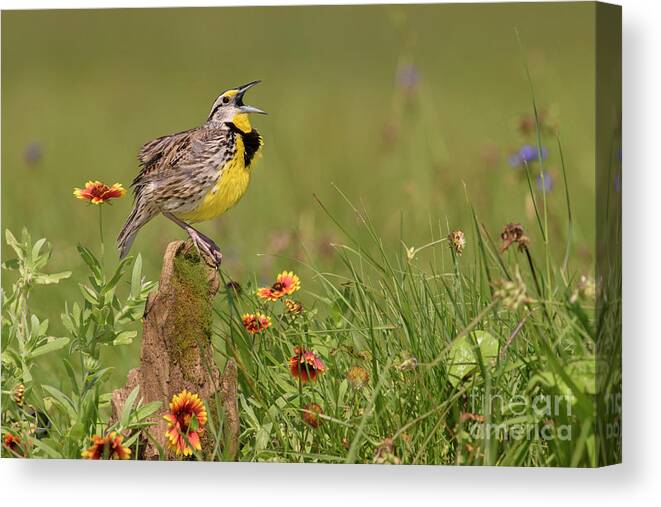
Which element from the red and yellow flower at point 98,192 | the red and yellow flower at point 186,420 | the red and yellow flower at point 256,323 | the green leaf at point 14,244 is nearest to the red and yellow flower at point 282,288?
the red and yellow flower at point 256,323

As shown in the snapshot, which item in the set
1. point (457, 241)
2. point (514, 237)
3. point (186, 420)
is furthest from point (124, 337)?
point (514, 237)

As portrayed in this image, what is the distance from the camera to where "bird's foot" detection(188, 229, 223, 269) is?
699cm

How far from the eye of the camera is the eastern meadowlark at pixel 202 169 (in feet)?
23.4

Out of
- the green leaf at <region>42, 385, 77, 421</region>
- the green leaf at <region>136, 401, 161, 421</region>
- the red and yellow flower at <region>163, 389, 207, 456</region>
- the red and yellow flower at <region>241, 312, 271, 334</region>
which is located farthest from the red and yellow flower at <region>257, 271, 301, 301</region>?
the green leaf at <region>42, 385, 77, 421</region>

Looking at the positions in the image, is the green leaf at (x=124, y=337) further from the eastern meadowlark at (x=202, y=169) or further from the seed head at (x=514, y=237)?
the seed head at (x=514, y=237)

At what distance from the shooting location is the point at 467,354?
6656 mm

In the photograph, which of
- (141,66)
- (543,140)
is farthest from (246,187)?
(543,140)

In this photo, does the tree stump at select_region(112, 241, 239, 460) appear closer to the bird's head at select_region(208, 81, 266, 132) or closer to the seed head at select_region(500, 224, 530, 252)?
the bird's head at select_region(208, 81, 266, 132)

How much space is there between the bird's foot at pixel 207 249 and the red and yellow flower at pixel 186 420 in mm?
506

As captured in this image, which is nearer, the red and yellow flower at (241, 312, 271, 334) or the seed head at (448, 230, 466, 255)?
the seed head at (448, 230, 466, 255)

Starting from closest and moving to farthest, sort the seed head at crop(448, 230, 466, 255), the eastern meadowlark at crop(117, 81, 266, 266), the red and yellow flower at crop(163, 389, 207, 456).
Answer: the seed head at crop(448, 230, 466, 255) → the red and yellow flower at crop(163, 389, 207, 456) → the eastern meadowlark at crop(117, 81, 266, 266)

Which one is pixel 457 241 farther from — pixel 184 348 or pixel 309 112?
pixel 309 112

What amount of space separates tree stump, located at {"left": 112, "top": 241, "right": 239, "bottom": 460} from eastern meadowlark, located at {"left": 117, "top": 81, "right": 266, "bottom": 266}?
20cm

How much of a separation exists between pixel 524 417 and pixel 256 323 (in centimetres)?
111
